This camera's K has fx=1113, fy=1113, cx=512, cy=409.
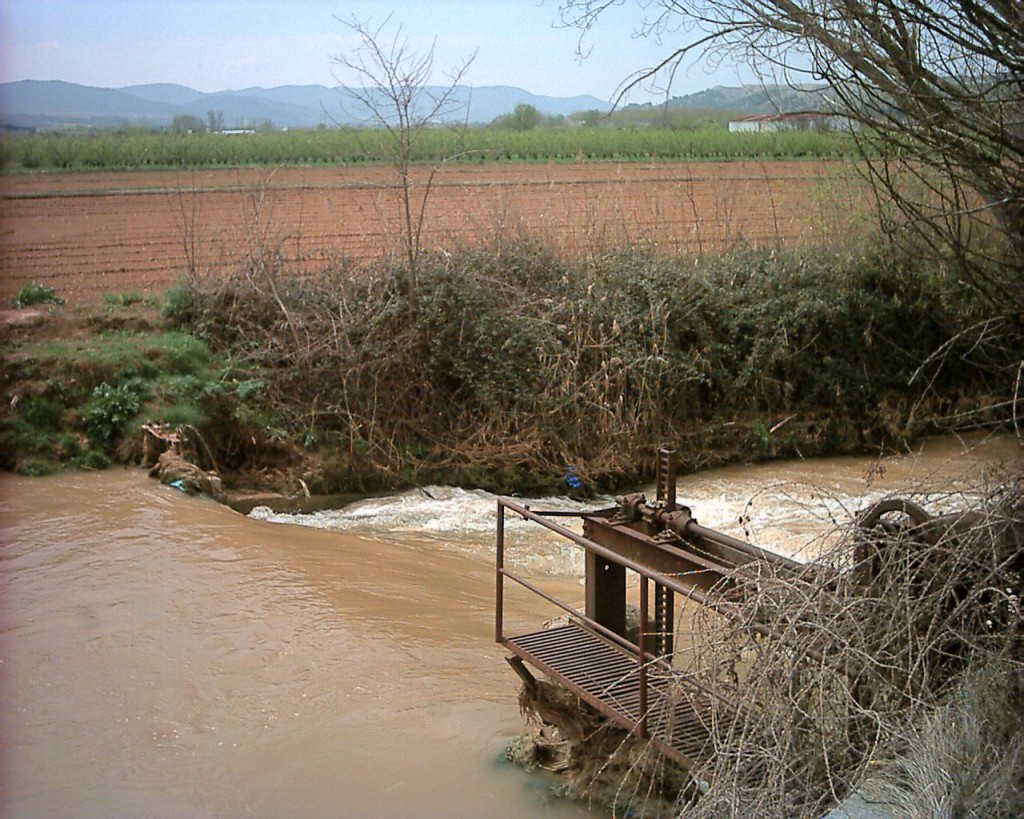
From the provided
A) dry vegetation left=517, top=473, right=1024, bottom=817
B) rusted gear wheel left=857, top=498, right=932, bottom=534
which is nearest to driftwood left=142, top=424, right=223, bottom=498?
dry vegetation left=517, top=473, right=1024, bottom=817

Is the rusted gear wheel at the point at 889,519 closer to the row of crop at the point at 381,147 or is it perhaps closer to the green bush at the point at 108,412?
the green bush at the point at 108,412

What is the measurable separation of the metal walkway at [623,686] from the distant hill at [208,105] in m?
4.35

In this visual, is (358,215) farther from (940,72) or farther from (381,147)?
(940,72)

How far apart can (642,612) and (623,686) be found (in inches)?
37.5

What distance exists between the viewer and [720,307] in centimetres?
1594

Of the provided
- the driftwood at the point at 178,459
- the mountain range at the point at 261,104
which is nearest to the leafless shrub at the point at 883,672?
the mountain range at the point at 261,104

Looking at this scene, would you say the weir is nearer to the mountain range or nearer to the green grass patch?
the mountain range

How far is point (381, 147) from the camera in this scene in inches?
660

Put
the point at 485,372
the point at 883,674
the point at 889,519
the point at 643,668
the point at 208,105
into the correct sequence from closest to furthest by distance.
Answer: the point at 883,674 < the point at 889,519 < the point at 643,668 < the point at 485,372 < the point at 208,105

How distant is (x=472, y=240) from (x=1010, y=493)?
11666 mm

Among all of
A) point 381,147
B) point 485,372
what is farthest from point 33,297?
point 485,372

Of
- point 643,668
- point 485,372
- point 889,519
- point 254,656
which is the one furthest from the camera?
point 485,372

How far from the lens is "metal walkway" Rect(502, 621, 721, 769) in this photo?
17.5 feet

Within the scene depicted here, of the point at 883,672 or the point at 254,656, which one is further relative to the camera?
the point at 254,656
